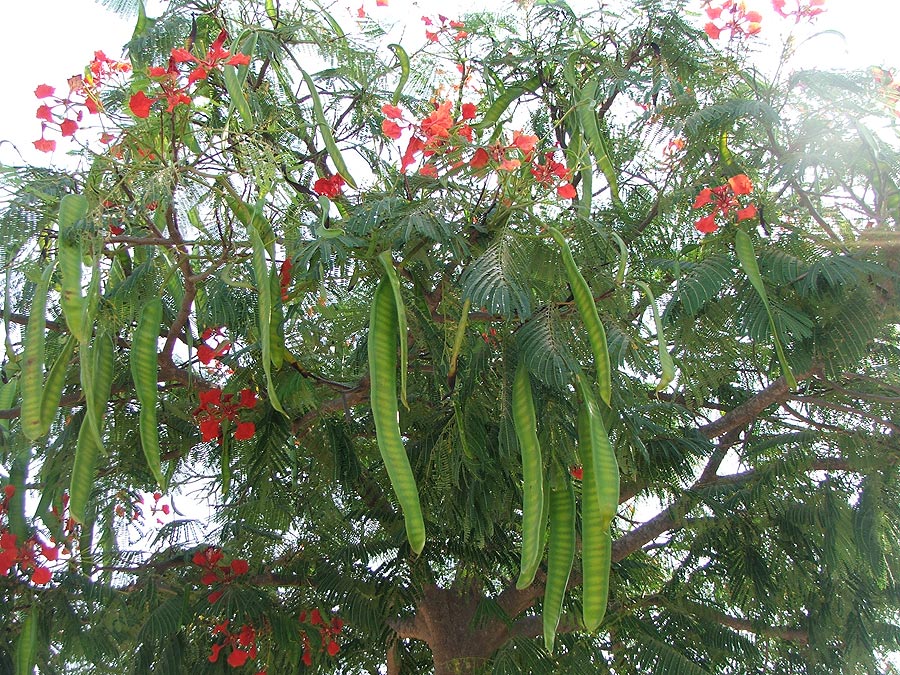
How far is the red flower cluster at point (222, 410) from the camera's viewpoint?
2.74 metres

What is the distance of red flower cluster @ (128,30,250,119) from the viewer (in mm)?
2297

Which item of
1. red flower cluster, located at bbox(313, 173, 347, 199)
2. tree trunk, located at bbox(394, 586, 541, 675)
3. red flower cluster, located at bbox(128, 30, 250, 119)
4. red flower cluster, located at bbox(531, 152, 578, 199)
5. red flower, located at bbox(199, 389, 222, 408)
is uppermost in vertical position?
red flower cluster, located at bbox(128, 30, 250, 119)

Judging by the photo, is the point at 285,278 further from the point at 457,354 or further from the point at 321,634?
the point at 321,634

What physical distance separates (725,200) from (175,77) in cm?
154

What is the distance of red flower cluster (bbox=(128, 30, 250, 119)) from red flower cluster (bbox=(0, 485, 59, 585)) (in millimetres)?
1659

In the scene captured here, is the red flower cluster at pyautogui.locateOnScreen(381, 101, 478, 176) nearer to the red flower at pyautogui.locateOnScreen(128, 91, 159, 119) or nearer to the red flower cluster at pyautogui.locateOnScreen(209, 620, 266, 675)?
the red flower at pyautogui.locateOnScreen(128, 91, 159, 119)

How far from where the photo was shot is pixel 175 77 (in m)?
2.34

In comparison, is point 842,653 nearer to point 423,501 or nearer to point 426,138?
point 423,501

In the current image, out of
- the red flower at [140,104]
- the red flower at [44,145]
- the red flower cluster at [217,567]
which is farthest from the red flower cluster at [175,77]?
the red flower cluster at [217,567]

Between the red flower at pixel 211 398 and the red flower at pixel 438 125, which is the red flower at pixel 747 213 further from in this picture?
the red flower at pixel 211 398

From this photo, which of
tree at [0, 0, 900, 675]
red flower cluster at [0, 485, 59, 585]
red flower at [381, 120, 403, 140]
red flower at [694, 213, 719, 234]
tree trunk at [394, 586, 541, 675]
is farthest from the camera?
tree trunk at [394, 586, 541, 675]

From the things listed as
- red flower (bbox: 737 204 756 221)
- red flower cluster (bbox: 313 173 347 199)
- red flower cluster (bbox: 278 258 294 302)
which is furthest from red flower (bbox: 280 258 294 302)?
red flower (bbox: 737 204 756 221)

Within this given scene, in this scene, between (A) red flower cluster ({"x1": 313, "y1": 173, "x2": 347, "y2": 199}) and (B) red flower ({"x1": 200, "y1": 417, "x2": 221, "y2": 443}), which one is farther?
(B) red flower ({"x1": 200, "y1": 417, "x2": 221, "y2": 443})

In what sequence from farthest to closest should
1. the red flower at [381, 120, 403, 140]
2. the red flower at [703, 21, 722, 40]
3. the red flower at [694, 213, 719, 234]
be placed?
the red flower at [703, 21, 722, 40] → the red flower at [694, 213, 719, 234] → the red flower at [381, 120, 403, 140]
